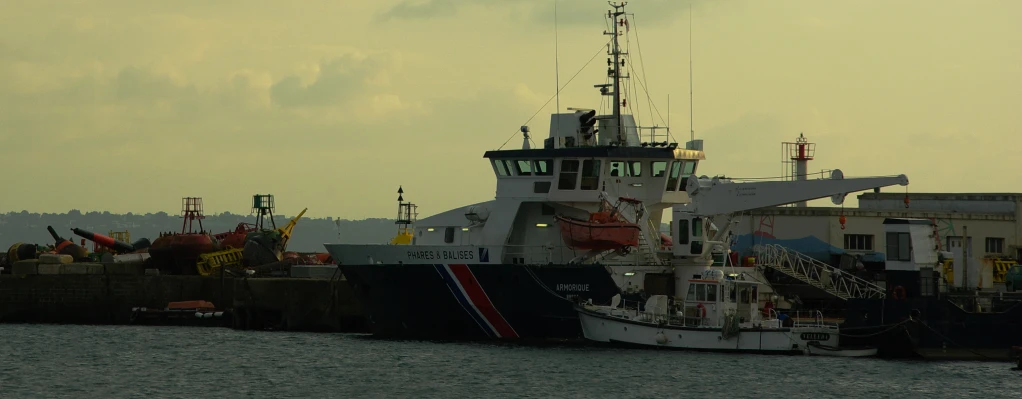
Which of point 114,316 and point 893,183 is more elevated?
point 893,183

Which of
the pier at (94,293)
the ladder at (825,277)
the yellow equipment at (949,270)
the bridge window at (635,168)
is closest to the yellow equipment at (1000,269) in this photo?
the yellow equipment at (949,270)

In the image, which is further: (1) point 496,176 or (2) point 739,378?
(1) point 496,176

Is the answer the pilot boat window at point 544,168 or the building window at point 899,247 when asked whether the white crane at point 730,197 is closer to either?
the building window at point 899,247

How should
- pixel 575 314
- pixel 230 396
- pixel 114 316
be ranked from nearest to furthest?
pixel 230 396 < pixel 575 314 < pixel 114 316

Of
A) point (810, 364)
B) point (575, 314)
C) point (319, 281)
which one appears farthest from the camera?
point (319, 281)

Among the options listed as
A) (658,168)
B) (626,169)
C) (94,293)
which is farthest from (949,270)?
(94,293)

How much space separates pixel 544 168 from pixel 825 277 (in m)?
7.00

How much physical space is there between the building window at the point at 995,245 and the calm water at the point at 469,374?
1719cm

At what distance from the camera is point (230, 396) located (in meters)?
29.8

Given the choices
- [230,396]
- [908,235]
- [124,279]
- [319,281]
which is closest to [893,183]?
[908,235]

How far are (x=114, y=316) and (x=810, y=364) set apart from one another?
25450 millimetres

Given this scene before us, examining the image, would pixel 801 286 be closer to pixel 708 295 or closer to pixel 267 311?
pixel 708 295

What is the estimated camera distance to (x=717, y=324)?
33125 mm

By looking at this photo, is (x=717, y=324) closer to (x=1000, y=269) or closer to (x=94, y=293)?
(x=1000, y=269)
